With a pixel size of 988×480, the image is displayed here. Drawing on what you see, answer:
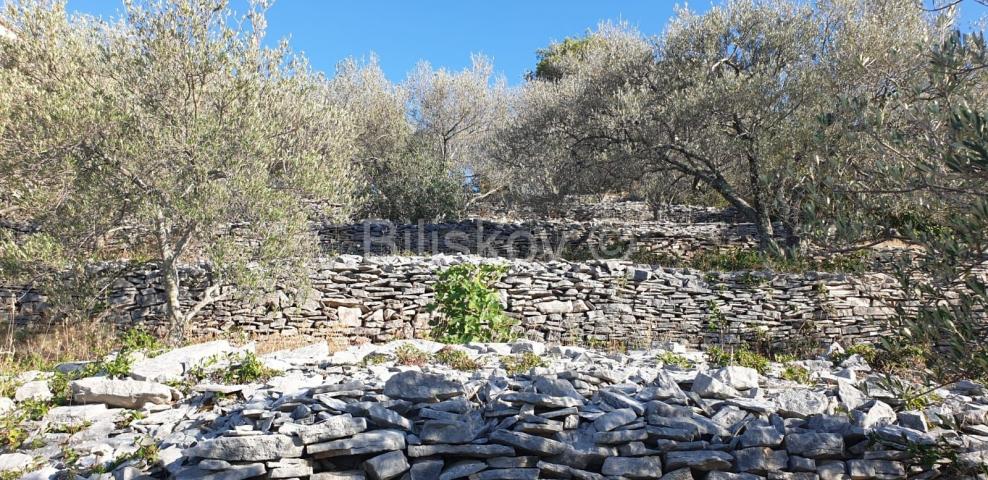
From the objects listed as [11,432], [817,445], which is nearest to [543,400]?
[817,445]

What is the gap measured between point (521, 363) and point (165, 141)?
6149 millimetres

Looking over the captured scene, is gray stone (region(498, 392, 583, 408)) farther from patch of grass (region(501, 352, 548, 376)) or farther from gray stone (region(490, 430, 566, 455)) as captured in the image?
patch of grass (region(501, 352, 548, 376))

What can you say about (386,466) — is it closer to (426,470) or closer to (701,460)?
(426,470)

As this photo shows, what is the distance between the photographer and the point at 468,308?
909cm

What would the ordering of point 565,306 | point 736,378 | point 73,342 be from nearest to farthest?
point 736,378, point 73,342, point 565,306

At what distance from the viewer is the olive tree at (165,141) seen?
871 centimetres

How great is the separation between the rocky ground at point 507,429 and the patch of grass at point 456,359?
54cm

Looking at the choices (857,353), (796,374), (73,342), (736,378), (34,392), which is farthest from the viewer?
(73,342)

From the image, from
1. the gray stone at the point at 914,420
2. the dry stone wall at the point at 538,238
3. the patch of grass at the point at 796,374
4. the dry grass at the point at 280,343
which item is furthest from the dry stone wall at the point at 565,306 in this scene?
the gray stone at the point at 914,420

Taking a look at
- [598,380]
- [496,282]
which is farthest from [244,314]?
[598,380]

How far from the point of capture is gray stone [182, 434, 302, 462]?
4.65 meters

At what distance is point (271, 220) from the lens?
938 centimetres

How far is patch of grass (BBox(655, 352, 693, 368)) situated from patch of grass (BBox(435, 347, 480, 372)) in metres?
2.27

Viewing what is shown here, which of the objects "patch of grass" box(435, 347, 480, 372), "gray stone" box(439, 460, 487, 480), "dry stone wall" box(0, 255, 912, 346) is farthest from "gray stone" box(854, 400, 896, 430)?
"dry stone wall" box(0, 255, 912, 346)
